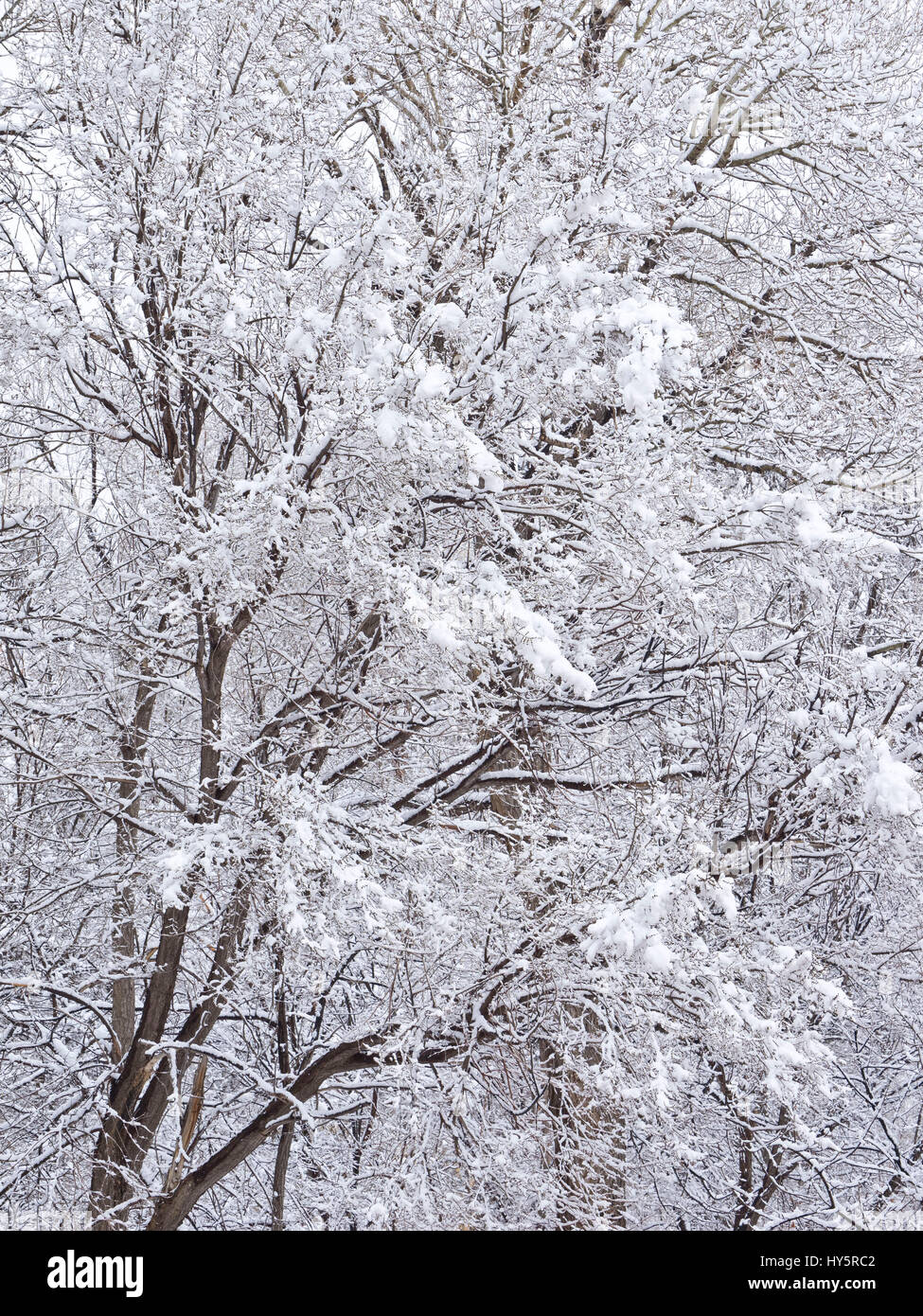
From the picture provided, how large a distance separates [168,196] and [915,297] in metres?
4.67

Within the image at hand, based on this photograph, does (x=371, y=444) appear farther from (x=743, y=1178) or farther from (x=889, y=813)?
(x=743, y=1178)

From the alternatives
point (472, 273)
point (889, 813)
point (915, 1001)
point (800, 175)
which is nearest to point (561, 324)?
point (472, 273)

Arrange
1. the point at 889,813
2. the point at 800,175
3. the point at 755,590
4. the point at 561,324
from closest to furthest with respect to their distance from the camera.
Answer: the point at 889,813, the point at 561,324, the point at 755,590, the point at 800,175

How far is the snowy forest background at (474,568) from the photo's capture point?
4.52 metres

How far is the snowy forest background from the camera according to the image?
4.52 m

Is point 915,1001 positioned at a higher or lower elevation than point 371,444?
lower

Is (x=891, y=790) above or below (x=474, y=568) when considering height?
below

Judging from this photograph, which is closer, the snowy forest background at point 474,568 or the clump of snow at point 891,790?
the clump of snow at point 891,790

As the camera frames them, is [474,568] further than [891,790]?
Yes

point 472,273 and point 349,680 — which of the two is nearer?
point 472,273

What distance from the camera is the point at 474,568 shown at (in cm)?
505

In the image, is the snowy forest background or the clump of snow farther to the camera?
the snowy forest background
